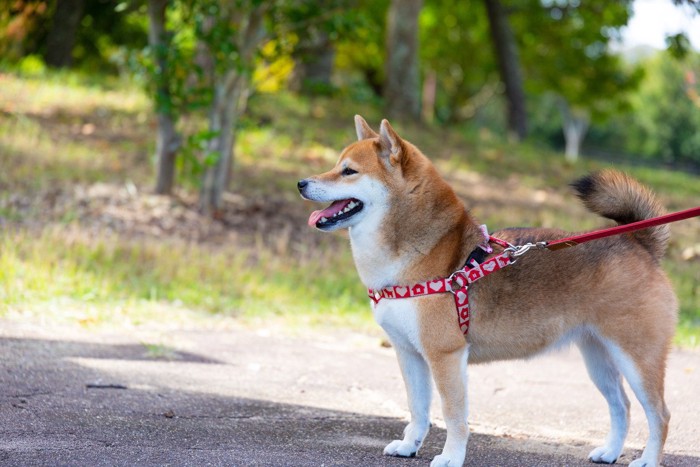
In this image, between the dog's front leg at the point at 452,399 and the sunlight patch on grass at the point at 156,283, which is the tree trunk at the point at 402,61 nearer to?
the sunlight patch on grass at the point at 156,283

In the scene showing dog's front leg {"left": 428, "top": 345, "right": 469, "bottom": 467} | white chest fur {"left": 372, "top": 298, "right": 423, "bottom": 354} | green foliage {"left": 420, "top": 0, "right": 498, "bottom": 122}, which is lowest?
dog's front leg {"left": 428, "top": 345, "right": 469, "bottom": 467}

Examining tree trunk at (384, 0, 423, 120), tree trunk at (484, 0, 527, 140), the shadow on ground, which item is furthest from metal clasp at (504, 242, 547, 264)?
tree trunk at (484, 0, 527, 140)

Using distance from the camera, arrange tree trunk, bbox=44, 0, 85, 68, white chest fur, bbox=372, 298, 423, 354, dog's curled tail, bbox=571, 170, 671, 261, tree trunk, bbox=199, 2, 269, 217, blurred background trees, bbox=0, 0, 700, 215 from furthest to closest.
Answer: tree trunk, bbox=44, 0, 85, 68 → tree trunk, bbox=199, 2, 269, 217 → blurred background trees, bbox=0, 0, 700, 215 → dog's curled tail, bbox=571, 170, 671, 261 → white chest fur, bbox=372, 298, 423, 354

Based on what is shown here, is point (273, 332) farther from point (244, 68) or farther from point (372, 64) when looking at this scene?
point (372, 64)

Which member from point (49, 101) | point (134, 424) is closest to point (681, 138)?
point (49, 101)

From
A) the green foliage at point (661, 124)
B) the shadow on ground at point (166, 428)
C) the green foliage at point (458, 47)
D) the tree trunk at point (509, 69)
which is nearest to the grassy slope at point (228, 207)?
the shadow on ground at point (166, 428)

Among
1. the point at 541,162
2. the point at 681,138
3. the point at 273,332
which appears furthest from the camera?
the point at 681,138

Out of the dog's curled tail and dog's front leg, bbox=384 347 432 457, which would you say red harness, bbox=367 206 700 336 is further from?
dog's front leg, bbox=384 347 432 457

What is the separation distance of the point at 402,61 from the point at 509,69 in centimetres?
498

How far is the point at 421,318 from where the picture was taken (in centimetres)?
457

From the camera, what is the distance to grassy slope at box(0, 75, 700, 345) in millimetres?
8664

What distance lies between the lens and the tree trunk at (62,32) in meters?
19.8

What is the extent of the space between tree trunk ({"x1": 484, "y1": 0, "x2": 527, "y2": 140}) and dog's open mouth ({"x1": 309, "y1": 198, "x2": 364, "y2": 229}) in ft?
61.9

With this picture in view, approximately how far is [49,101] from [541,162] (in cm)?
1018
